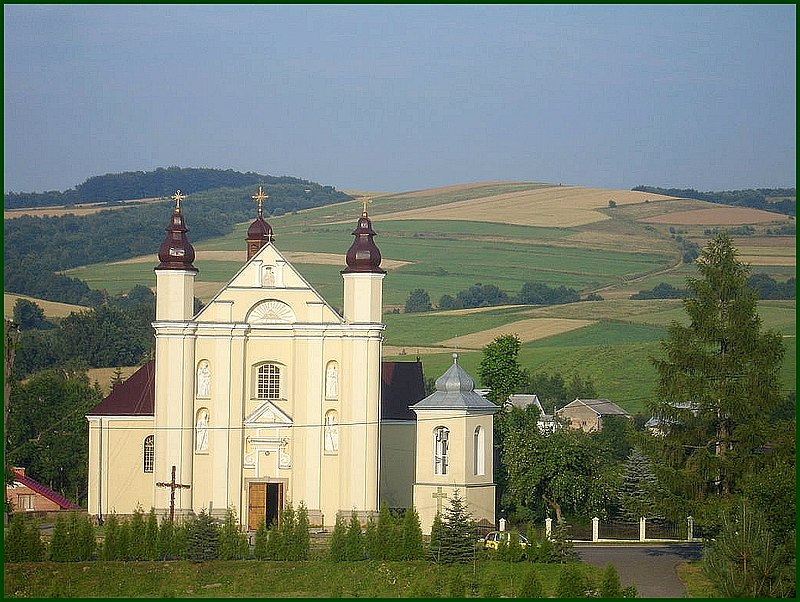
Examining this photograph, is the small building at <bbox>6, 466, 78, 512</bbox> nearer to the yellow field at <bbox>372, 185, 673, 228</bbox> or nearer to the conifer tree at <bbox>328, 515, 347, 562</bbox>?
the conifer tree at <bbox>328, 515, 347, 562</bbox>

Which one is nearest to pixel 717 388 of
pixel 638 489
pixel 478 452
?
pixel 478 452

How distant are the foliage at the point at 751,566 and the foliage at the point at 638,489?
666cm

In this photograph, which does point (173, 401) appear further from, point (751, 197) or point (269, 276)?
point (751, 197)

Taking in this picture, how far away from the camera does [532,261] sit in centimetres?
11506


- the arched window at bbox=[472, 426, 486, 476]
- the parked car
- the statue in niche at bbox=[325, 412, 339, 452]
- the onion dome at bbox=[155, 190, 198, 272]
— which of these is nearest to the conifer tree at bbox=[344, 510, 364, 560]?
the parked car

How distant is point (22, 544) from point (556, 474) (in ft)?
56.2

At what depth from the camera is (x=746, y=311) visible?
121ft

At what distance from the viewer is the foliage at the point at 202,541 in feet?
123

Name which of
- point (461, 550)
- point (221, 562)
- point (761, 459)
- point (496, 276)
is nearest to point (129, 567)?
point (221, 562)

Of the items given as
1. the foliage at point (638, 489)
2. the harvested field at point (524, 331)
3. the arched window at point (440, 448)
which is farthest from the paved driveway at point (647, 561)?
the harvested field at point (524, 331)

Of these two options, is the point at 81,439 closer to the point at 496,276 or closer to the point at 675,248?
the point at 496,276

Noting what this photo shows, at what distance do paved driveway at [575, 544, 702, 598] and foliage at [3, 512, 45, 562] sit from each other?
13.9 m

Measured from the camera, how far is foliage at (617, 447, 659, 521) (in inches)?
1473

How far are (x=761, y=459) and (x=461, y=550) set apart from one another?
7685 mm
